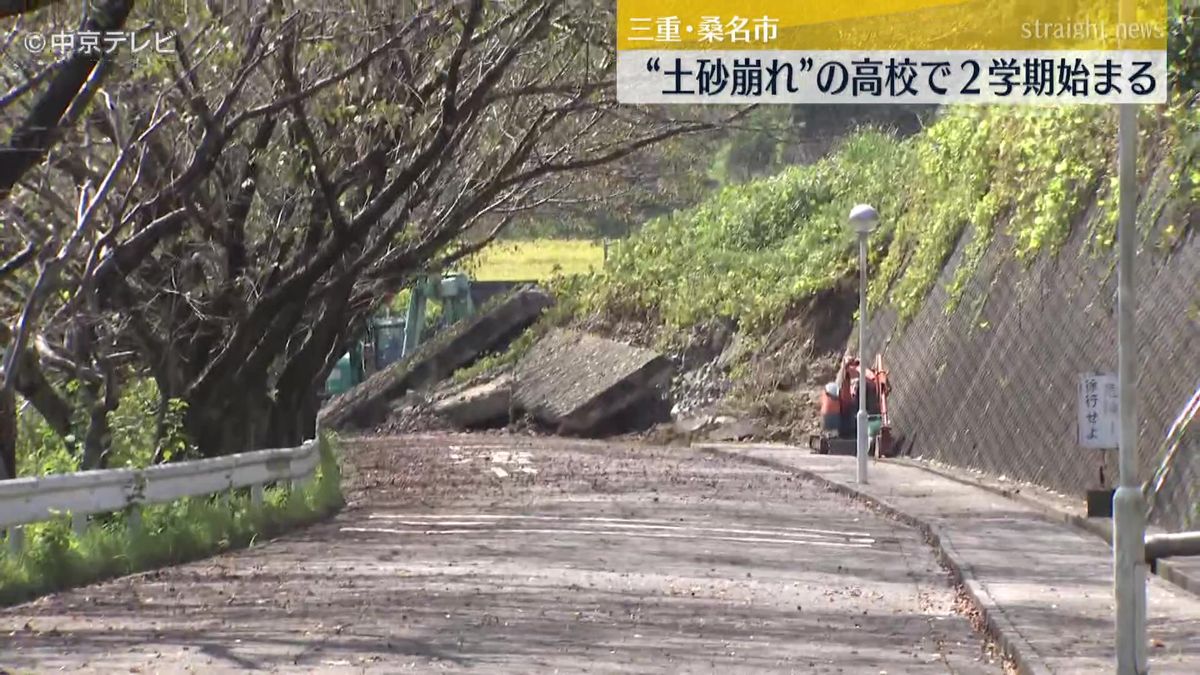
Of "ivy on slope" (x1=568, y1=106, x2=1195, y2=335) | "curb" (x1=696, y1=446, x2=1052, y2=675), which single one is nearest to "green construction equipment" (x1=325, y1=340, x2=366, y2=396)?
"ivy on slope" (x1=568, y1=106, x2=1195, y2=335)

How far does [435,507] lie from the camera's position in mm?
24719

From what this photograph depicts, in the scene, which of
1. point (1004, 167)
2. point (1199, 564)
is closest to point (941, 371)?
point (1004, 167)

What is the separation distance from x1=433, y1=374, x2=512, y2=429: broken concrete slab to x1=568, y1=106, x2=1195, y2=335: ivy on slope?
432 cm

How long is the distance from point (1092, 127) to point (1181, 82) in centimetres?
646

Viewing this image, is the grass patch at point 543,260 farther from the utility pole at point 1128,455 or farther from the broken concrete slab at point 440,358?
the utility pole at point 1128,455

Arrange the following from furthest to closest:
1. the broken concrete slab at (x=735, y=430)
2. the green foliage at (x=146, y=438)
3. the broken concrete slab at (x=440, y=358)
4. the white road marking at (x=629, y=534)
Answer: the broken concrete slab at (x=440, y=358), the broken concrete slab at (x=735, y=430), the green foliage at (x=146, y=438), the white road marking at (x=629, y=534)

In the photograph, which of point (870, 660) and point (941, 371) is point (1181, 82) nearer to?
point (870, 660)

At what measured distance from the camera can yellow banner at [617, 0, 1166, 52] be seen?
14281mm

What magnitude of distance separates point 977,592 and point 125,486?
710 centimetres

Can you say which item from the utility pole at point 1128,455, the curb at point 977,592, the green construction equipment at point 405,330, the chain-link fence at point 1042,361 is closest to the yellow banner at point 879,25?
the utility pole at point 1128,455

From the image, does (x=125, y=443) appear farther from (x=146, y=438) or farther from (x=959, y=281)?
(x=959, y=281)

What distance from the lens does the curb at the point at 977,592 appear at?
1145 cm

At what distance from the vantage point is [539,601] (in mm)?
14234

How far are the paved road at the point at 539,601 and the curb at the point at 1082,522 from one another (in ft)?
5.18
